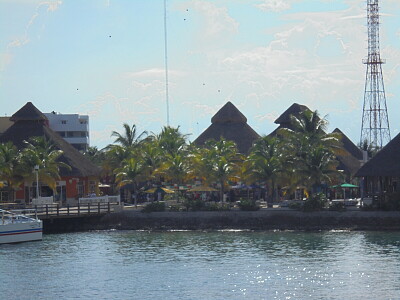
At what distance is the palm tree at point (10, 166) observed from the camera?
6869 cm

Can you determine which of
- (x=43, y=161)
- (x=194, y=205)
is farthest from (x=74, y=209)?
(x=194, y=205)

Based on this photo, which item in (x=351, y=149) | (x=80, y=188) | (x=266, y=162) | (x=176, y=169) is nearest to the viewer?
(x=266, y=162)

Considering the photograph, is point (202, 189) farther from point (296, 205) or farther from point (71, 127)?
point (71, 127)

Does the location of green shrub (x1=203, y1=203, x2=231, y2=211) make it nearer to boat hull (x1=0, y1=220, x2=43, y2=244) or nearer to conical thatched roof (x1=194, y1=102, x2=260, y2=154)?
boat hull (x1=0, y1=220, x2=43, y2=244)

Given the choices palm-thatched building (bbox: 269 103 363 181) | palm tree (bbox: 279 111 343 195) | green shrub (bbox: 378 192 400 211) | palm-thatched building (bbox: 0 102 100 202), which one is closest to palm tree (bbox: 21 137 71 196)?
palm-thatched building (bbox: 0 102 100 202)

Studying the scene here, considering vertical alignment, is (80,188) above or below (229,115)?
below

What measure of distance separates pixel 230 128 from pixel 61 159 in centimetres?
2180

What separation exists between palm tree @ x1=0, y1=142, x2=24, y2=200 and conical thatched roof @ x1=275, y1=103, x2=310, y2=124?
29685 millimetres

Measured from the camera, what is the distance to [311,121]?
6812 centimetres

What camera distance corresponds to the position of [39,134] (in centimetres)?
8056

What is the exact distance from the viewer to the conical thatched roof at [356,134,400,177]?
204 ft

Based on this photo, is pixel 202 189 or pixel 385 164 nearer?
pixel 385 164

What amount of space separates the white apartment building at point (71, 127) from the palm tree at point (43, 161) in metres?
59.7

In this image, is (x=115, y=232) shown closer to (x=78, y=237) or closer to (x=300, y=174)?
(x=78, y=237)
